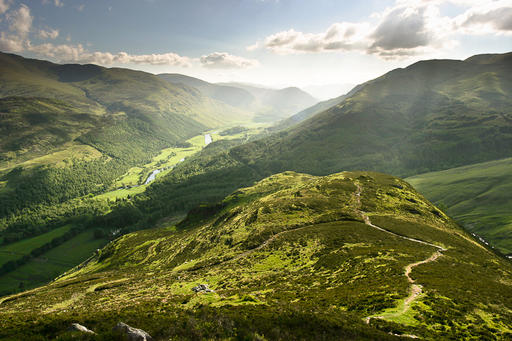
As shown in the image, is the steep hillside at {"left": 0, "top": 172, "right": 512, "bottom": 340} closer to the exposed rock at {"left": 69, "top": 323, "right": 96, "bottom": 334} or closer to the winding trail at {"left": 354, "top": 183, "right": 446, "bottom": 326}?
the winding trail at {"left": 354, "top": 183, "right": 446, "bottom": 326}

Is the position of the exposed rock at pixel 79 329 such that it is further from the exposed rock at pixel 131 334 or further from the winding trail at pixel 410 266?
the winding trail at pixel 410 266

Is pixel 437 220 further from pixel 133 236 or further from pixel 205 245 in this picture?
pixel 133 236

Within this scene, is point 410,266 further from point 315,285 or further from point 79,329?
point 79,329

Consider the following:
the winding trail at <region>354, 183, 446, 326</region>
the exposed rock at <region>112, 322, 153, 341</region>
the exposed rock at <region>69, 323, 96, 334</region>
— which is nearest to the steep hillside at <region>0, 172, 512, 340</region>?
the winding trail at <region>354, 183, 446, 326</region>

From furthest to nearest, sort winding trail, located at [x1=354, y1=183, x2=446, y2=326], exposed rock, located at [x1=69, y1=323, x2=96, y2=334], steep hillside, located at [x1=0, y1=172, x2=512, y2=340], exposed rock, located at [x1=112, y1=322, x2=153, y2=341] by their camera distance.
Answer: winding trail, located at [x1=354, y1=183, x2=446, y2=326] → steep hillside, located at [x1=0, y1=172, x2=512, y2=340] → exposed rock, located at [x1=69, y1=323, x2=96, y2=334] → exposed rock, located at [x1=112, y1=322, x2=153, y2=341]

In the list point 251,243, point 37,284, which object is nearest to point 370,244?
point 251,243

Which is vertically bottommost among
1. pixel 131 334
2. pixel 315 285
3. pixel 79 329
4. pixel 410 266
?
pixel 315 285

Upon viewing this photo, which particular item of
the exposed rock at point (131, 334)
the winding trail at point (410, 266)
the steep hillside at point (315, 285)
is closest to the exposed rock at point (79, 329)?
the steep hillside at point (315, 285)

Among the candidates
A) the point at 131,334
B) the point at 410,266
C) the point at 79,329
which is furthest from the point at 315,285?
the point at 79,329

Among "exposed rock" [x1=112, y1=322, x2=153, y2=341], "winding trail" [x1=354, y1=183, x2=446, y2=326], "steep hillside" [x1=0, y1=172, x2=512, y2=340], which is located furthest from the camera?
"winding trail" [x1=354, y1=183, x2=446, y2=326]
